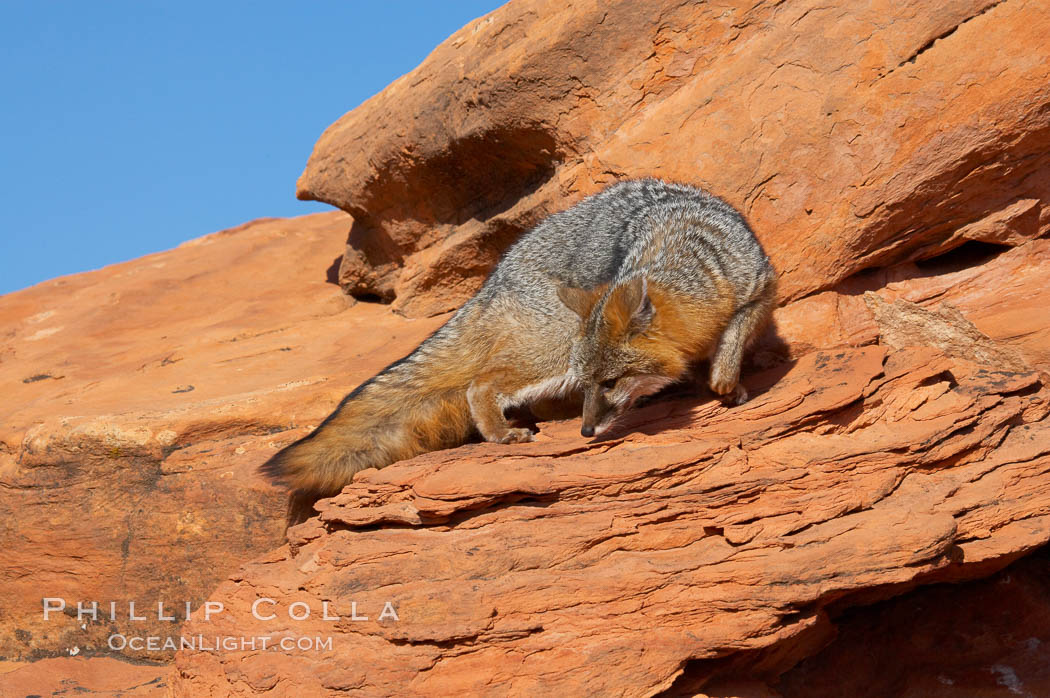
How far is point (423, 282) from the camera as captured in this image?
10789 mm

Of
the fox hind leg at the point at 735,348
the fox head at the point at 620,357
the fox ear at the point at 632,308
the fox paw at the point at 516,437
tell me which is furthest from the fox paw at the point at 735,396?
the fox paw at the point at 516,437

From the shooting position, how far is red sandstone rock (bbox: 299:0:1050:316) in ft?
23.9

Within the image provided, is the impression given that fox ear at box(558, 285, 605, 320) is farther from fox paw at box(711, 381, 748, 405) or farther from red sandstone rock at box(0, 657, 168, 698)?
red sandstone rock at box(0, 657, 168, 698)

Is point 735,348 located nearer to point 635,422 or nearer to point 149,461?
point 635,422

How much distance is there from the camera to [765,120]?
792 centimetres

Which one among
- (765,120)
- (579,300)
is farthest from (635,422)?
(765,120)

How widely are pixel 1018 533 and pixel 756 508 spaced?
69.8 inches

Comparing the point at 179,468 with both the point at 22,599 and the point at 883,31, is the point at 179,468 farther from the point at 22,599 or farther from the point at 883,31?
the point at 883,31

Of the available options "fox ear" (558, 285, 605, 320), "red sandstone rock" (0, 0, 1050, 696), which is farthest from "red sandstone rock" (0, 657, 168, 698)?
"fox ear" (558, 285, 605, 320)

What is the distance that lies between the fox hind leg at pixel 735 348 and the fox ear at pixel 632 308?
72 cm

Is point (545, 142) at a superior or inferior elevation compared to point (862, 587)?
superior

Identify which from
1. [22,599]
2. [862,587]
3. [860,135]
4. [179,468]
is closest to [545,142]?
[860,135]

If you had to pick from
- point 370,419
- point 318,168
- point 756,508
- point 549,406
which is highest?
point 318,168

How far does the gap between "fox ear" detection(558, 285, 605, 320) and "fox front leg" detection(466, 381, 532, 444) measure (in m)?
0.87
